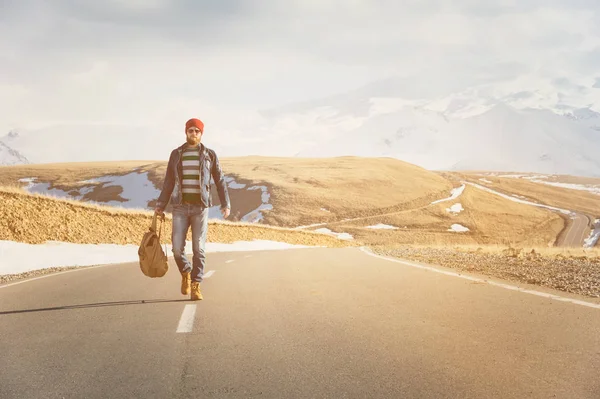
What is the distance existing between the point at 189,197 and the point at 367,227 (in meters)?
72.2

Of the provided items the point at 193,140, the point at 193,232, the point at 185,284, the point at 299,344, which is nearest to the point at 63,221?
the point at 185,284

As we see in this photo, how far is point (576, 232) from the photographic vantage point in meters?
92.7

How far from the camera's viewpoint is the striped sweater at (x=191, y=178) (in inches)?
328

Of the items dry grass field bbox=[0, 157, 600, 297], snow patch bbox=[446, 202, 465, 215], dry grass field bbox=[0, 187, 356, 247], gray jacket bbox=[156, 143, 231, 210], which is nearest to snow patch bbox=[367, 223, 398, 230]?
dry grass field bbox=[0, 157, 600, 297]

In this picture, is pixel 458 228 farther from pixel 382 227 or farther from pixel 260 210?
pixel 260 210

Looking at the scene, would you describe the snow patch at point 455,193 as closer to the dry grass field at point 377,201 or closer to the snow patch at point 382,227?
the dry grass field at point 377,201

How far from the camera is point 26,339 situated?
5.80 m

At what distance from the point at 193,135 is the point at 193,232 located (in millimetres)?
1448

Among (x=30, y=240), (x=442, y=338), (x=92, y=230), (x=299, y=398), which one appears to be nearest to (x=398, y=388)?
(x=299, y=398)

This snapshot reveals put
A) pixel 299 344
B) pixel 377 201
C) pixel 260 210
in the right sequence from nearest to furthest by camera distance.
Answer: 1. pixel 299 344
2. pixel 260 210
3. pixel 377 201

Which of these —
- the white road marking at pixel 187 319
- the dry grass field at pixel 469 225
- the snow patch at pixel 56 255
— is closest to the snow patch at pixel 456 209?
the dry grass field at pixel 469 225

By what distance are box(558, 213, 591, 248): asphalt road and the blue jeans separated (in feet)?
270

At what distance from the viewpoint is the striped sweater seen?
8328mm

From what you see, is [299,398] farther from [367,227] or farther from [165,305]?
[367,227]
